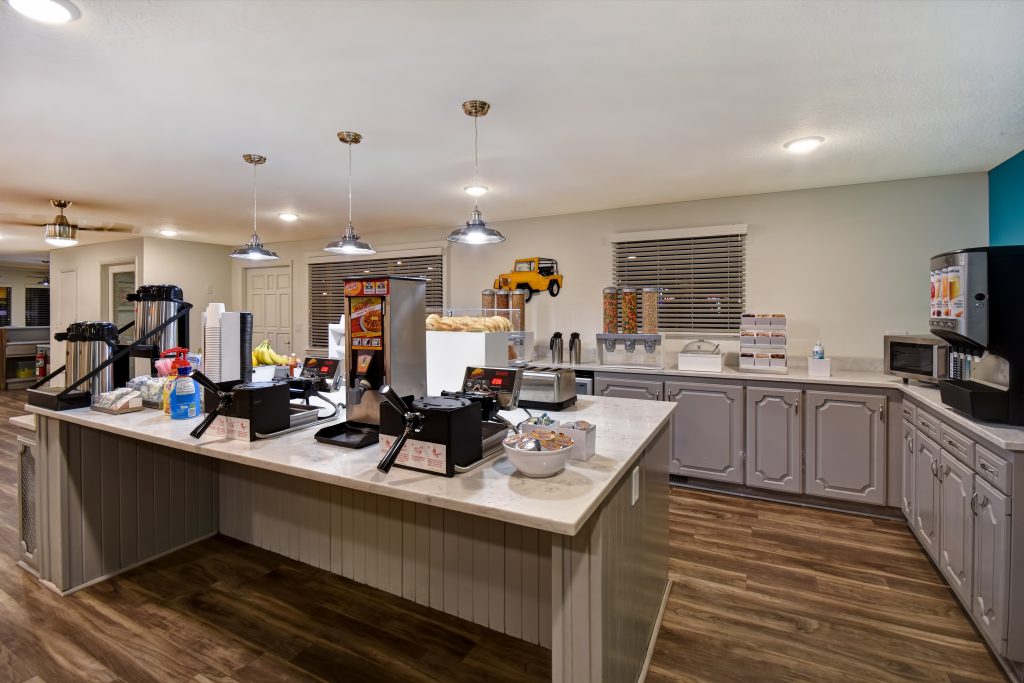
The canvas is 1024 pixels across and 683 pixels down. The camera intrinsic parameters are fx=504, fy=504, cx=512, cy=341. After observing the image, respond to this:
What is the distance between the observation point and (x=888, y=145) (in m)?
3.06

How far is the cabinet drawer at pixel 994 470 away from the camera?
1.91 meters

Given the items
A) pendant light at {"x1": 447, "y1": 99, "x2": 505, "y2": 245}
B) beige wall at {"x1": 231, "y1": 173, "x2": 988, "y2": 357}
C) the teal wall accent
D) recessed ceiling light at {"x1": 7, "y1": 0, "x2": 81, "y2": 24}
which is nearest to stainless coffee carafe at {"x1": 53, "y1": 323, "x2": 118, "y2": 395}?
recessed ceiling light at {"x1": 7, "y1": 0, "x2": 81, "y2": 24}

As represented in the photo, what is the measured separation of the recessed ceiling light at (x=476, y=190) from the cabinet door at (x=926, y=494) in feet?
11.0

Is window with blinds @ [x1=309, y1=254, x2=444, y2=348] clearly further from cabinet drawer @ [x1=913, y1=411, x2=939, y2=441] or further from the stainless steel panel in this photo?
the stainless steel panel

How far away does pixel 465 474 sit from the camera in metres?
1.46

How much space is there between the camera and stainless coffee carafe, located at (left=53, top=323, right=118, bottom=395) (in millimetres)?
2385

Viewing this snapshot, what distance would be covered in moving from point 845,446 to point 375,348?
11.1ft

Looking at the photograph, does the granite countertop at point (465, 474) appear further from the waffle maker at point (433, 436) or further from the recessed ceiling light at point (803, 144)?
the recessed ceiling light at point (803, 144)

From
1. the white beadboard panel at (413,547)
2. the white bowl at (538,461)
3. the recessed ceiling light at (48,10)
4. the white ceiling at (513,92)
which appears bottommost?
the white beadboard panel at (413,547)

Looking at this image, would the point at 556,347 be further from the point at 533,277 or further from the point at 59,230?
the point at 59,230

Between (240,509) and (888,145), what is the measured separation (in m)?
4.44

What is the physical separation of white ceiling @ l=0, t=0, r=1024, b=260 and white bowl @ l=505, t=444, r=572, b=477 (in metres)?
1.50

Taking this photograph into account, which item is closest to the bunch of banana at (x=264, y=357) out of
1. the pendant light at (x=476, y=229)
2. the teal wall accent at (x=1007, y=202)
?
the pendant light at (x=476, y=229)

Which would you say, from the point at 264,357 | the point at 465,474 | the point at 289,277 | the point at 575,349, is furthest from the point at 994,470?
the point at 289,277
